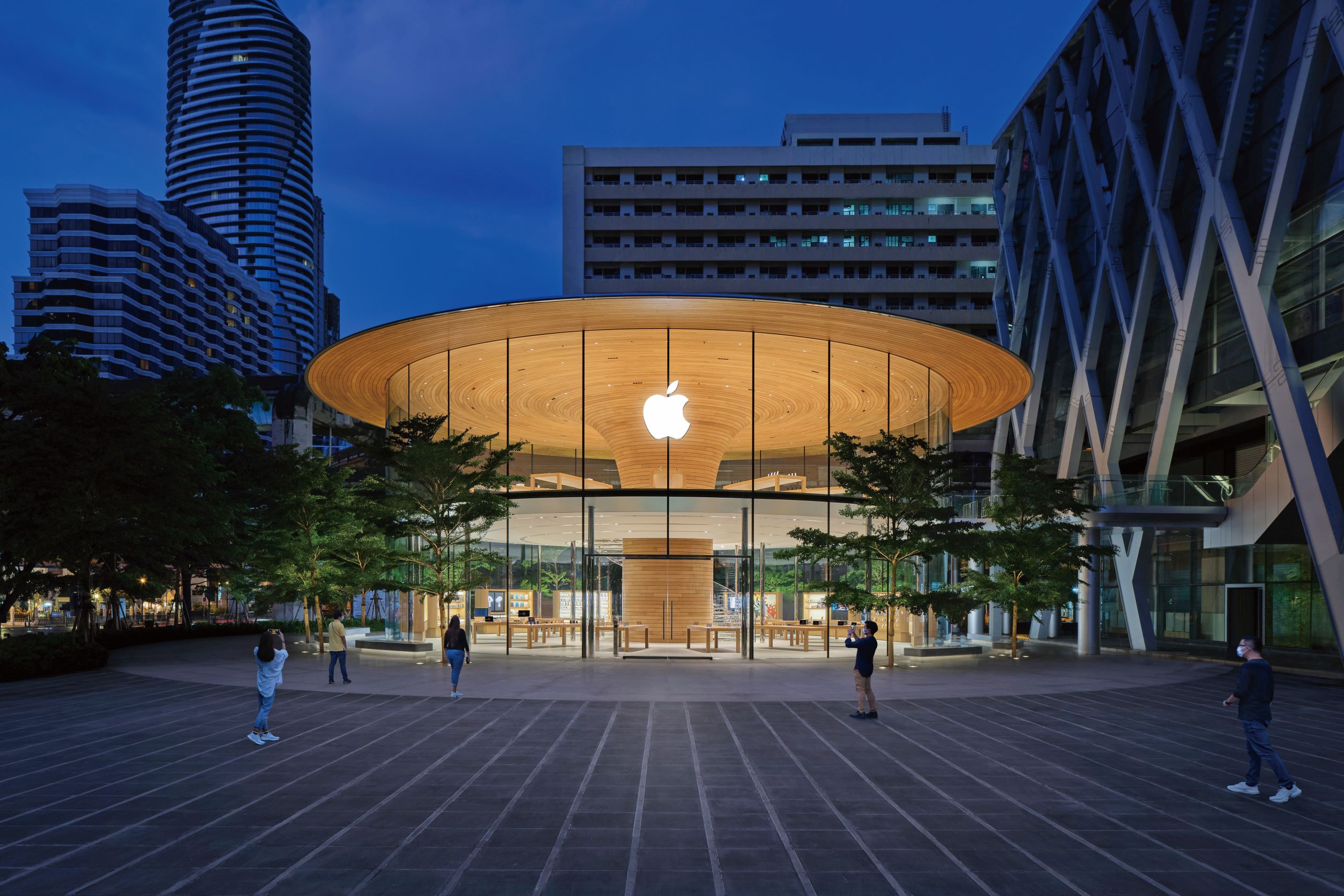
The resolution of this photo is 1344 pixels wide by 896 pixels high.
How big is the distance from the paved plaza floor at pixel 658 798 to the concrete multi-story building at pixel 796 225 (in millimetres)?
57409

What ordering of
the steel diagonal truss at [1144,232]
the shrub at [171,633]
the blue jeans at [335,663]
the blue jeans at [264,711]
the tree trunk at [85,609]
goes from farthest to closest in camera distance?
the shrub at [171,633], the steel diagonal truss at [1144,232], the tree trunk at [85,609], the blue jeans at [335,663], the blue jeans at [264,711]

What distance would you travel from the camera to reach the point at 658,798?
29.4ft

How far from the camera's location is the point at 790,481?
99.4 ft

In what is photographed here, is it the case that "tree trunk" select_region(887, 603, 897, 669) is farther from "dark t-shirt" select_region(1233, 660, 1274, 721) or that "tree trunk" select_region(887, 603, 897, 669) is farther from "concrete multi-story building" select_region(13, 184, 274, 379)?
"concrete multi-story building" select_region(13, 184, 274, 379)

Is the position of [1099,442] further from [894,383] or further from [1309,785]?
[1309,785]

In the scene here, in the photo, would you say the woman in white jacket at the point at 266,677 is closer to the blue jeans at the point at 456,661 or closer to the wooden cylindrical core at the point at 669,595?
the blue jeans at the point at 456,661

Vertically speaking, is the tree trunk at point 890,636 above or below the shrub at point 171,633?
above

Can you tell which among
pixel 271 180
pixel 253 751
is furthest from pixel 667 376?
pixel 271 180

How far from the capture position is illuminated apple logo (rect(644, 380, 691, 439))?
87.9 feet

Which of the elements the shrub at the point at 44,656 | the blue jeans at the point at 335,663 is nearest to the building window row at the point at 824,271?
the shrub at the point at 44,656

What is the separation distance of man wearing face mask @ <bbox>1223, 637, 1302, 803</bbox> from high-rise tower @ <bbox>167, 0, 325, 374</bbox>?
18951 cm

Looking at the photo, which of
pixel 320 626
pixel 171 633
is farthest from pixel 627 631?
pixel 171 633

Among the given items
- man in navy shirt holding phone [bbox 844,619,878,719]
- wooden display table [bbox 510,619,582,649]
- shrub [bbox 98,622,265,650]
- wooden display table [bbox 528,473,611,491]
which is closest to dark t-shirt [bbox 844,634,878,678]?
man in navy shirt holding phone [bbox 844,619,878,719]

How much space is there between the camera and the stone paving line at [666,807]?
21.6ft
